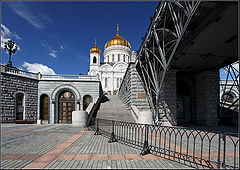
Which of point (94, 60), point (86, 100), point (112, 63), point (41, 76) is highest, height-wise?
point (94, 60)

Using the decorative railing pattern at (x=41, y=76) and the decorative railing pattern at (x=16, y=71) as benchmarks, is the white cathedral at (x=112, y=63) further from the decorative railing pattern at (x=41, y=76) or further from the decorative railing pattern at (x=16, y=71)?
the decorative railing pattern at (x=16, y=71)

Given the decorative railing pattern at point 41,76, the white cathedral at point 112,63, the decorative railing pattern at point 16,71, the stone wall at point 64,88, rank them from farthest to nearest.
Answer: the white cathedral at point 112,63 < the stone wall at point 64,88 < the decorative railing pattern at point 41,76 < the decorative railing pattern at point 16,71

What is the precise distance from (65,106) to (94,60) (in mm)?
39413

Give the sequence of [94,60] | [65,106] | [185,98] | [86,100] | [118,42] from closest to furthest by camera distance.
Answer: [185,98] < [65,106] < [86,100] < [118,42] < [94,60]

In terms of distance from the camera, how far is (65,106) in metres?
22.2

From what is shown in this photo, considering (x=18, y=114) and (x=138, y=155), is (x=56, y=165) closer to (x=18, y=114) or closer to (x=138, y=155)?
(x=138, y=155)

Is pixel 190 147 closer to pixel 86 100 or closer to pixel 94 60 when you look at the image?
pixel 86 100

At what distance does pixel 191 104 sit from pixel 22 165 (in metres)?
19.1

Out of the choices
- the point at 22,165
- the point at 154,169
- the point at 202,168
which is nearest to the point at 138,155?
the point at 154,169

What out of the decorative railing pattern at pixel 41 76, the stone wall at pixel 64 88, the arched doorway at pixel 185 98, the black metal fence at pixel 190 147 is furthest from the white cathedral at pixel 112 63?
the black metal fence at pixel 190 147

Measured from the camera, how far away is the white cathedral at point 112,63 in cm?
4959

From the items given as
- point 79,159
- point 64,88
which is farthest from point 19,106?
point 79,159

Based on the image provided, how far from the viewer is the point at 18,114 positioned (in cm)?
1873

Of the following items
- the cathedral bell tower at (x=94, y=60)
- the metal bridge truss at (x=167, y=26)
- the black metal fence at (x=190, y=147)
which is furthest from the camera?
the cathedral bell tower at (x=94, y=60)
